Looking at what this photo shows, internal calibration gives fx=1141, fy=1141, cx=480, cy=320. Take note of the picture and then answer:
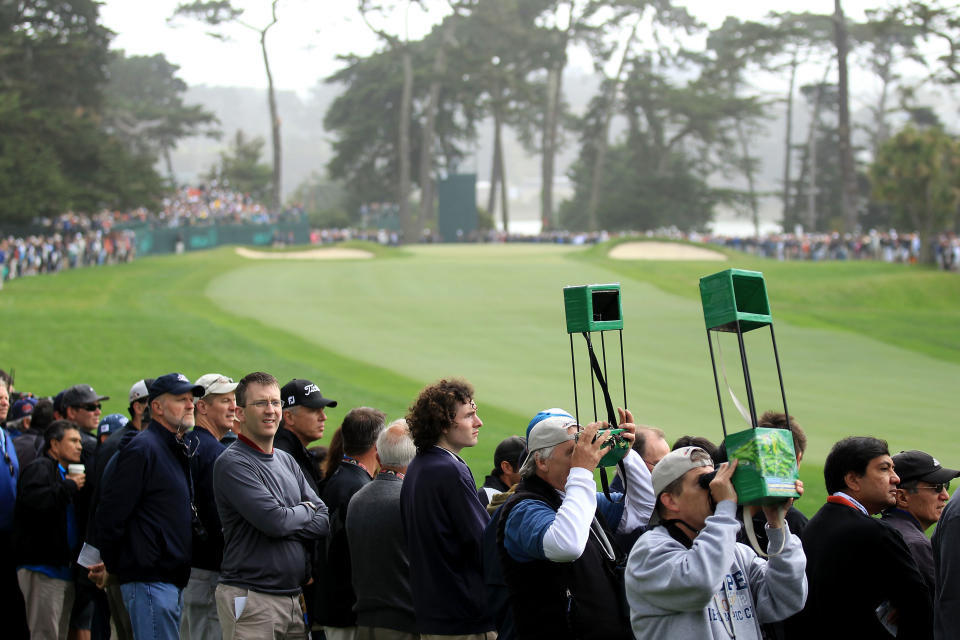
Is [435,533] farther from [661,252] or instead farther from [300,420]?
[661,252]

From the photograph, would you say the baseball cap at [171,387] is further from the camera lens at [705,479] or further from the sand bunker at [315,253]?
the sand bunker at [315,253]

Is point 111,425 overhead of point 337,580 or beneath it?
overhead

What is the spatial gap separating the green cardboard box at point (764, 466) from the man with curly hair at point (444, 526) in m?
1.55

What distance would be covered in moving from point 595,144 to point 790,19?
22.1m

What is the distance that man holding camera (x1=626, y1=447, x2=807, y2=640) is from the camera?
150 inches

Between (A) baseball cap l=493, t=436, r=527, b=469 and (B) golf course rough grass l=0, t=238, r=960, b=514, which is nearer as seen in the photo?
(A) baseball cap l=493, t=436, r=527, b=469

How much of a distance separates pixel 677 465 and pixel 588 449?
1.17ft

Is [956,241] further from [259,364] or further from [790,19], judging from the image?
[259,364]

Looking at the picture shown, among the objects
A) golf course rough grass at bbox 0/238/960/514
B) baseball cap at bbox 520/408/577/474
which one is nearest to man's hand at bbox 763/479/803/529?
baseball cap at bbox 520/408/577/474

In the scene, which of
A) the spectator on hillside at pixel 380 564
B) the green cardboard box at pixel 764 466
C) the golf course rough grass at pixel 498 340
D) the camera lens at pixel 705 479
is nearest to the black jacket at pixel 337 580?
the spectator on hillside at pixel 380 564

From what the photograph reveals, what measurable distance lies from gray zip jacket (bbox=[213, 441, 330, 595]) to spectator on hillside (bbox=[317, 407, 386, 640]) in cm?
18

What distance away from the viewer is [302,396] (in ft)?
21.5

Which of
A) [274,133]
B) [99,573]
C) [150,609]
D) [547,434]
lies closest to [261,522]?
[150,609]

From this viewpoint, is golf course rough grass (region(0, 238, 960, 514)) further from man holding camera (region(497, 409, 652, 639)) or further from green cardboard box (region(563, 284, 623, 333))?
man holding camera (region(497, 409, 652, 639))
